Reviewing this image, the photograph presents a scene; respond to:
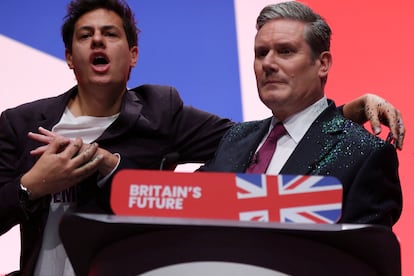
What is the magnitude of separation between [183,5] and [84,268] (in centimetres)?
184

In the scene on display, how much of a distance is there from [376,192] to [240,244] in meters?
0.53

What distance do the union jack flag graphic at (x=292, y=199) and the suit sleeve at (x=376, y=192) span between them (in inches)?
18.4

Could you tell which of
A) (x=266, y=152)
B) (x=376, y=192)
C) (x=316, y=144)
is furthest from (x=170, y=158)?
(x=376, y=192)

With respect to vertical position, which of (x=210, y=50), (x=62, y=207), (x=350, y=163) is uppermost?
(x=210, y=50)

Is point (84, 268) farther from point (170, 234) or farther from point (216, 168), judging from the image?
point (216, 168)

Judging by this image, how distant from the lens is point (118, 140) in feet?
5.71

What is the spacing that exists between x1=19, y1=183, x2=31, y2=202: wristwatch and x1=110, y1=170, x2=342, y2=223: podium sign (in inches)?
30.1

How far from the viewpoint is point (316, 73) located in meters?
1.58

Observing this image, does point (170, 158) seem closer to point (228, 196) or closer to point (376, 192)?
point (376, 192)

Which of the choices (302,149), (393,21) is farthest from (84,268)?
(393,21)

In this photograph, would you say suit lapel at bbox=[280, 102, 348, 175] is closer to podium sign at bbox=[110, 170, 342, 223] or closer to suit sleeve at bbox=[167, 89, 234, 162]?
suit sleeve at bbox=[167, 89, 234, 162]

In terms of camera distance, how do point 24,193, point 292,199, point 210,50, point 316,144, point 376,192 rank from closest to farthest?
point 292,199 < point 376,192 < point 316,144 < point 24,193 < point 210,50

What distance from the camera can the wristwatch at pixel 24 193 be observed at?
157 cm

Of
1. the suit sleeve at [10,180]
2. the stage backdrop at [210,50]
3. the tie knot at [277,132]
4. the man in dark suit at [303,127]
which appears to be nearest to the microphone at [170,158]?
the man in dark suit at [303,127]
